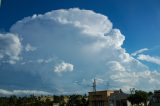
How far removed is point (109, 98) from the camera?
9975 centimetres

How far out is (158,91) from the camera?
3233 inches

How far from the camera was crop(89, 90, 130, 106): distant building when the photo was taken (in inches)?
3852

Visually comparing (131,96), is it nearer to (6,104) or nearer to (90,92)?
(90,92)

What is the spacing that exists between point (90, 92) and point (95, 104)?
5349mm

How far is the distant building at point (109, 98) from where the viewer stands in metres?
97.8

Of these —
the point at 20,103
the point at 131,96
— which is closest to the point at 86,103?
the point at 131,96

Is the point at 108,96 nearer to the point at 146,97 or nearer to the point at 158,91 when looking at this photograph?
the point at 146,97

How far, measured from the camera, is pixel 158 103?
262 feet

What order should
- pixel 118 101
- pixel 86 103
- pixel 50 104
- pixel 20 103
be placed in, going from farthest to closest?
1. pixel 20 103
2. pixel 50 104
3. pixel 86 103
4. pixel 118 101

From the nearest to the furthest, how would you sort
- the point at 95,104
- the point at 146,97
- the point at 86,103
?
the point at 146,97 < the point at 95,104 < the point at 86,103

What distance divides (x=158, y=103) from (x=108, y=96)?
23339mm

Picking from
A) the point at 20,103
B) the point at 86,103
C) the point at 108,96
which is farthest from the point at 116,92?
the point at 20,103

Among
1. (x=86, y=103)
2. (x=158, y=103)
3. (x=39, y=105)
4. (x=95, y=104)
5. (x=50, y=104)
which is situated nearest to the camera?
(x=158, y=103)

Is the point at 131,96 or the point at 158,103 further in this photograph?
the point at 131,96
